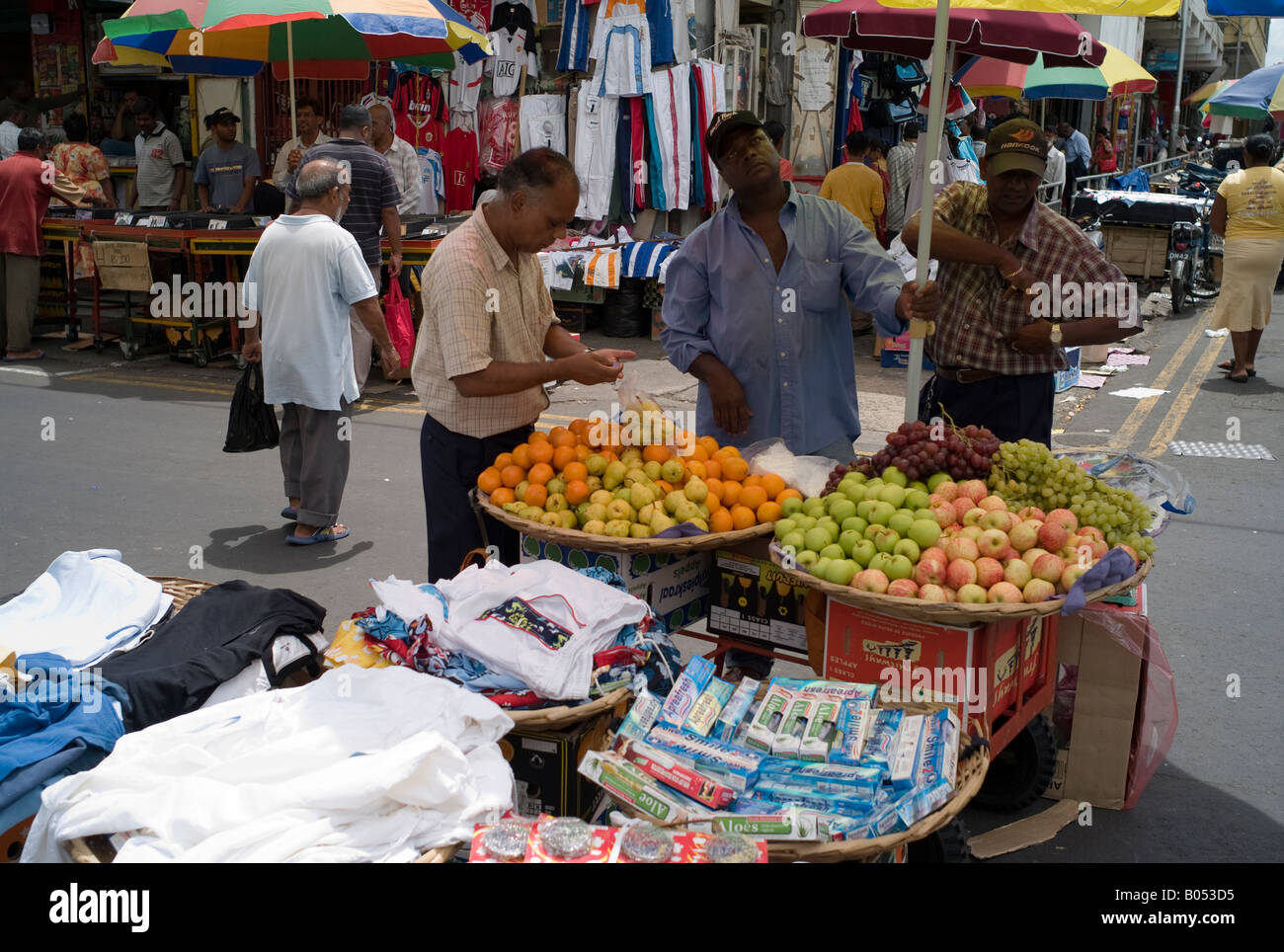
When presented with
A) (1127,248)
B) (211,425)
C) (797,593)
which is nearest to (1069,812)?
(797,593)

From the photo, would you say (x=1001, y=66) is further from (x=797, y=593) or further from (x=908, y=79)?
(x=797, y=593)

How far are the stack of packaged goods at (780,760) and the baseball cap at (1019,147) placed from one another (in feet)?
7.24

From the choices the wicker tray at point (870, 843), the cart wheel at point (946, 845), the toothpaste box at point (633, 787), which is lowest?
the cart wheel at point (946, 845)

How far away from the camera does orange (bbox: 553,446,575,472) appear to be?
4008 millimetres

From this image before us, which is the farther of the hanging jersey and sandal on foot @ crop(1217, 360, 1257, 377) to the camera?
the hanging jersey

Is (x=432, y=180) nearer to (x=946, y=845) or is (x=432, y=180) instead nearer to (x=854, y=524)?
(x=854, y=524)

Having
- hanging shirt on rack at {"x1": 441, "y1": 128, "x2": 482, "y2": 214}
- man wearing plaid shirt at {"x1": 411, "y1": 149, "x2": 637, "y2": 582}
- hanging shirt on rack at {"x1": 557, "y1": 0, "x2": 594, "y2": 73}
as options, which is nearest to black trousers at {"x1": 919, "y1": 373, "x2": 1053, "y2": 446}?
man wearing plaid shirt at {"x1": 411, "y1": 149, "x2": 637, "y2": 582}

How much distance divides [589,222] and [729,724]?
11.1m

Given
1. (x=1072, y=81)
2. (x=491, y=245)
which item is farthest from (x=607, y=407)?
(x=1072, y=81)

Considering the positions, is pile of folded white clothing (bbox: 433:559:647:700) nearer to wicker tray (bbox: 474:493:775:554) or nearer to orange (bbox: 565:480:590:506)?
wicker tray (bbox: 474:493:775:554)

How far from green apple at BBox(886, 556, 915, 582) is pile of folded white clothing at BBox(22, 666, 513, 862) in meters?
1.28

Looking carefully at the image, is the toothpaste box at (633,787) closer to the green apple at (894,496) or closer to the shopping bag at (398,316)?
the green apple at (894,496)

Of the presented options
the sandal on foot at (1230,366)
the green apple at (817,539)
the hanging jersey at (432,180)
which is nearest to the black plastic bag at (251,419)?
the green apple at (817,539)

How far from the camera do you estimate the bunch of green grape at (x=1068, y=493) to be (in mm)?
3572
